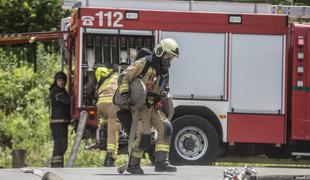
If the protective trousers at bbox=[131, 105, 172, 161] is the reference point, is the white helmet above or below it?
above

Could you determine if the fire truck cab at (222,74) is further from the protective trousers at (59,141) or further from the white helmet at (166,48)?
the white helmet at (166,48)

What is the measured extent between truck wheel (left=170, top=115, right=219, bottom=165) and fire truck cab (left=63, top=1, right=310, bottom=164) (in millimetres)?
16

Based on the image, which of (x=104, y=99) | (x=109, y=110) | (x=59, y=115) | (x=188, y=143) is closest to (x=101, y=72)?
(x=104, y=99)

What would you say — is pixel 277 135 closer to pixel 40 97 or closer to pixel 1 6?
pixel 40 97

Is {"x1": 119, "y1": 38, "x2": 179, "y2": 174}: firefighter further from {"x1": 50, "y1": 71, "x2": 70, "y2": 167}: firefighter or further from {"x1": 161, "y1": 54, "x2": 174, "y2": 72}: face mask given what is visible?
{"x1": 50, "y1": 71, "x2": 70, "y2": 167}: firefighter

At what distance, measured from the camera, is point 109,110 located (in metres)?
13.7

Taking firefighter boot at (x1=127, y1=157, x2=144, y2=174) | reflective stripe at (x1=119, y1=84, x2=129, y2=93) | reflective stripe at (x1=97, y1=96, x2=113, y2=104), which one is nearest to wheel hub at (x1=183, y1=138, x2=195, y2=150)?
reflective stripe at (x1=97, y1=96, x2=113, y2=104)

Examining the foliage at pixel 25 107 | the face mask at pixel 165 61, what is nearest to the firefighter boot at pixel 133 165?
the face mask at pixel 165 61

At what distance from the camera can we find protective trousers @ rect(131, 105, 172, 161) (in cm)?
1081

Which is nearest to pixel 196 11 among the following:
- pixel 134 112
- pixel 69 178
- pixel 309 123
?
pixel 309 123

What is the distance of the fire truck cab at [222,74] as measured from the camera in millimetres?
14438

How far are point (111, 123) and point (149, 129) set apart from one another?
2747mm

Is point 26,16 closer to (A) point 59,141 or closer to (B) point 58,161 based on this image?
(A) point 59,141

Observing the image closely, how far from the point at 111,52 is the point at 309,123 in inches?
137
